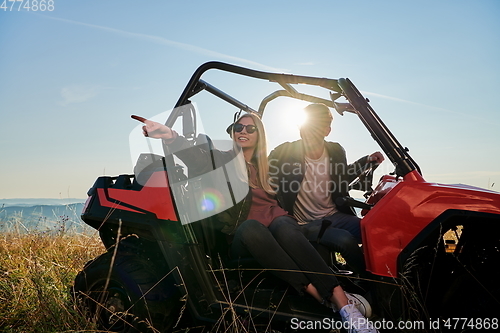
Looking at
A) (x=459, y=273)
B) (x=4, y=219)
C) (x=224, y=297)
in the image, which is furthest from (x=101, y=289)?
(x=4, y=219)

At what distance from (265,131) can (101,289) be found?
5.17 feet

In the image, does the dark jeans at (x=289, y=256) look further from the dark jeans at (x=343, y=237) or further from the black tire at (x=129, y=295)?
the black tire at (x=129, y=295)

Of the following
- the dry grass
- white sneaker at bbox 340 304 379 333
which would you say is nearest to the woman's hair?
white sneaker at bbox 340 304 379 333

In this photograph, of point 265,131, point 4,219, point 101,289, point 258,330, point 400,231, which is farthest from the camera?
point 4,219

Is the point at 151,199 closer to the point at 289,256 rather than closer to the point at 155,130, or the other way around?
the point at 155,130

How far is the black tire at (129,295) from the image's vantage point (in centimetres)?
241

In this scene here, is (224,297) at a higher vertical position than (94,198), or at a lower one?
lower

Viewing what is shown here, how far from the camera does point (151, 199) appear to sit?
2564 mm

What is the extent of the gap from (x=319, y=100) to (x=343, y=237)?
113 centimetres

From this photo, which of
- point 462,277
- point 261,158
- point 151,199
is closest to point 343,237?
point 462,277

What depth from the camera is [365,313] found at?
223cm

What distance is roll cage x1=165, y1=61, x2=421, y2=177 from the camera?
2232 millimetres

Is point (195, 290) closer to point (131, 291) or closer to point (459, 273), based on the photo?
point (131, 291)

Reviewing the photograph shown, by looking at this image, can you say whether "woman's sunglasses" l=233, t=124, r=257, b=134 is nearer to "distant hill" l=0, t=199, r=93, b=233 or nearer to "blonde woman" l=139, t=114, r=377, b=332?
"blonde woman" l=139, t=114, r=377, b=332
